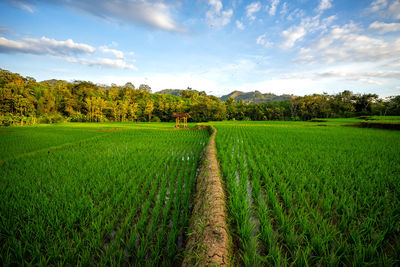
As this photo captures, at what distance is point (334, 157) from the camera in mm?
4703

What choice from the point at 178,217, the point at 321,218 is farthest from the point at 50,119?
the point at 321,218

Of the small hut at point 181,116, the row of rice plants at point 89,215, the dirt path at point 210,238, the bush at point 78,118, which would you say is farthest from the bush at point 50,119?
the dirt path at point 210,238

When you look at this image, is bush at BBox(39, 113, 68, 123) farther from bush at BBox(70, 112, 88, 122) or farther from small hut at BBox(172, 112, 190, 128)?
small hut at BBox(172, 112, 190, 128)

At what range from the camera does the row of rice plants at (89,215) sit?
5.21ft

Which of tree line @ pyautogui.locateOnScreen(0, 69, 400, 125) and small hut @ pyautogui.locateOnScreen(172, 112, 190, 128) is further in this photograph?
tree line @ pyautogui.locateOnScreen(0, 69, 400, 125)

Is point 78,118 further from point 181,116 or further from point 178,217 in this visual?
point 178,217

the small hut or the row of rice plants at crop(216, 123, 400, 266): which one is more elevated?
the small hut

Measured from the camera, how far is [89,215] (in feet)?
7.37

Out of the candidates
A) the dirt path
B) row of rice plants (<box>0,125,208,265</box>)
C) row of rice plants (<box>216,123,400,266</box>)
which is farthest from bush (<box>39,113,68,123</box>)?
the dirt path

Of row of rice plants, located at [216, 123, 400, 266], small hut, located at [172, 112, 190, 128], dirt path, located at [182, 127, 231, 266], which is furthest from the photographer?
small hut, located at [172, 112, 190, 128]

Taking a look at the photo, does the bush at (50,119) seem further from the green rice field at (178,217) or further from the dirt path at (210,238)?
the dirt path at (210,238)

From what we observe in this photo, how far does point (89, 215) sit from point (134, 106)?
4101cm

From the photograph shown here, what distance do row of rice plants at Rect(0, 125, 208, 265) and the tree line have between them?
28.4 meters

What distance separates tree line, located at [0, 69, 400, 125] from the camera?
2645 cm
